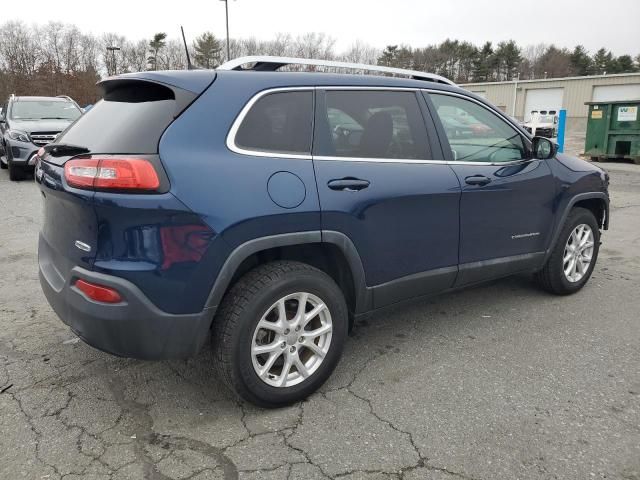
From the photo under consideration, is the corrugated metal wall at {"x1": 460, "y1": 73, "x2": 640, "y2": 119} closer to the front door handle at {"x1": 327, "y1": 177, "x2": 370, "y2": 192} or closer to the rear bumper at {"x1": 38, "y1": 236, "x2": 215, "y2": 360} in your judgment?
the front door handle at {"x1": 327, "y1": 177, "x2": 370, "y2": 192}

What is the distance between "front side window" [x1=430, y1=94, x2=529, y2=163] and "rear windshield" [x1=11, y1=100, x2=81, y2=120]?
1060 centimetres

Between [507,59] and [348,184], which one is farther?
[507,59]

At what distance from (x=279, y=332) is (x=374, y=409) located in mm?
655

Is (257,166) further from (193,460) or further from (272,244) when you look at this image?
(193,460)

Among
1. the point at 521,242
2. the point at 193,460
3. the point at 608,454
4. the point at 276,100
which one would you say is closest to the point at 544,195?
the point at 521,242

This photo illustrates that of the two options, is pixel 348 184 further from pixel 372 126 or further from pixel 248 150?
pixel 248 150

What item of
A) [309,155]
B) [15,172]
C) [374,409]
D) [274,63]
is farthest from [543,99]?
[374,409]

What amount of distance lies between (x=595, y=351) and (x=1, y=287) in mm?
4744

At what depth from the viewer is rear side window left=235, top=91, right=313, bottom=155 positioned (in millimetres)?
2570

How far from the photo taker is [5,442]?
243cm

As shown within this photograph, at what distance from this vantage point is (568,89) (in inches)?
1580

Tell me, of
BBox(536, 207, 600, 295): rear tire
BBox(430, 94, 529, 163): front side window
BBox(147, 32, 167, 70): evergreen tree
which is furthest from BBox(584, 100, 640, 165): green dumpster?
BBox(147, 32, 167, 70): evergreen tree

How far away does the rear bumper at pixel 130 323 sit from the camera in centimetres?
228

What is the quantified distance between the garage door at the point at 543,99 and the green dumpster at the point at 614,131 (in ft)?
87.2
